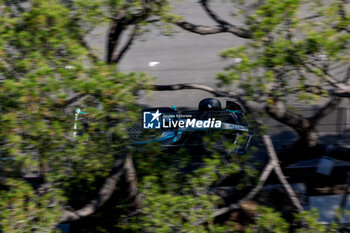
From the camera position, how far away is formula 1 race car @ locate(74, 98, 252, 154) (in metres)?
5.31

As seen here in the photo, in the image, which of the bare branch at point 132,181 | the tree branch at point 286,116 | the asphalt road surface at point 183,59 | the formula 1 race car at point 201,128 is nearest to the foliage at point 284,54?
the tree branch at point 286,116

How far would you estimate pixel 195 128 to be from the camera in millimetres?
6418

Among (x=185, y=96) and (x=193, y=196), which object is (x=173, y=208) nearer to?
(x=193, y=196)

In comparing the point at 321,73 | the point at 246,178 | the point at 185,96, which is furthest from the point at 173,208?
the point at 185,96

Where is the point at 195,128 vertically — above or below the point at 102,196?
above

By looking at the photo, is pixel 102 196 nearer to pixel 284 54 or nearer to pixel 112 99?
pixel 112 99

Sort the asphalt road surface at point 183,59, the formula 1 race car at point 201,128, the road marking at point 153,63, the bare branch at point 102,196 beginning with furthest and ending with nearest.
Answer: the road marking at point 153,63, the asphalt road surface at point 183,59, the formula 1 race car at point 201,128, the bare branch at point 102,196

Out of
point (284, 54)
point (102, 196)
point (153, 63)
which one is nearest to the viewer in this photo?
point (284, 54)

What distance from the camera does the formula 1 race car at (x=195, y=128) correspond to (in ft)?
17.4

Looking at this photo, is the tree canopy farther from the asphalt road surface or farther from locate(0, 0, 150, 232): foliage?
the asphalt road surface

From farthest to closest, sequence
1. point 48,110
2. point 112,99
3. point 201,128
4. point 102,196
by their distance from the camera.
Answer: point 201,128 < point 102,196 < point 112,99 < point 48,110

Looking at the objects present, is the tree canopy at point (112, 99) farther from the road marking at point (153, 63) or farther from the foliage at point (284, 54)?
the road marking at point (153, 63)

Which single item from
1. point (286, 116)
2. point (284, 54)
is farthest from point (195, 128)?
point (284, 54)

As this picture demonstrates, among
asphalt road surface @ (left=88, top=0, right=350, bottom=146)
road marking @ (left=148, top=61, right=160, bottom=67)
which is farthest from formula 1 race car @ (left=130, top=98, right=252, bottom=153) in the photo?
road marking @ (left=148, top=61, right=160, bottom=67)
